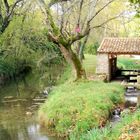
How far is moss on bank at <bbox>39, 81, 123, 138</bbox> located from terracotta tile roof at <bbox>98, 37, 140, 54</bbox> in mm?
8445

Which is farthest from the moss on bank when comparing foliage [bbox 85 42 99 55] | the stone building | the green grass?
foliage [bbox 85 42 99 55]

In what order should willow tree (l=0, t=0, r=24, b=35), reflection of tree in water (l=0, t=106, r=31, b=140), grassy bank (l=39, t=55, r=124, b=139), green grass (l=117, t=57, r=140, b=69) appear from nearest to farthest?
1. grassy bank (l=39, t=55, r=124, b=139)
2. reflection of tree in water (l=0, t=106, r=31, b=140)
3. willow tree (l=0, t=0, r=24, b=35)
4. green grass (l=117, t=57, r=140, b=69)

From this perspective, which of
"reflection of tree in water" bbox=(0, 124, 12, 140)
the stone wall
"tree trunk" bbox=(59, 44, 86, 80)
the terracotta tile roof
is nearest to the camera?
"reflection of tree in water" bbox=(0, 124, 12, 140)

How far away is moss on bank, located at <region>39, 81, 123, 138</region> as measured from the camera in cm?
1602

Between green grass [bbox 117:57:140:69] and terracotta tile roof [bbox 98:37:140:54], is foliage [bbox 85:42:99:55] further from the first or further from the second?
terracotta tile roof [bbox 98:37:140:54]

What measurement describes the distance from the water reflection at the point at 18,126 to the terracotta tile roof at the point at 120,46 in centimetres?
1000

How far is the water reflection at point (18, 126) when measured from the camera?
1638cm

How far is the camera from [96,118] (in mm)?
16281

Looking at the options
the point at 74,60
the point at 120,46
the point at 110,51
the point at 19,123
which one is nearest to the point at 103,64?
the point at 110,51

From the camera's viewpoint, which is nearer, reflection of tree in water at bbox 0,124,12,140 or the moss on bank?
the moss on bank

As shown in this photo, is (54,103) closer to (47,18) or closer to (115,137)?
(47,18)

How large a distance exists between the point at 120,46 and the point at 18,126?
1409 cm

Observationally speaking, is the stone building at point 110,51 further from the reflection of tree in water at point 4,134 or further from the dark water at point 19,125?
the reflection of tree in water at point 4,134

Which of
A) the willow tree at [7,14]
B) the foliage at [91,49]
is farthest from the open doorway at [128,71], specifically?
the willow tree at [7,14]
